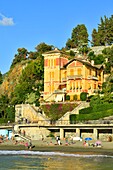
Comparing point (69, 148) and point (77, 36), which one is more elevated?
point (77, 36)

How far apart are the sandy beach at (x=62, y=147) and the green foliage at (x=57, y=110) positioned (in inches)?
382

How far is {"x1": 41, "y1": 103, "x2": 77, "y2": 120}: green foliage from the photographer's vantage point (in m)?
65.6

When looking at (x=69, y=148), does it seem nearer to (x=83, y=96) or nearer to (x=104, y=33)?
(x=83, y=96)

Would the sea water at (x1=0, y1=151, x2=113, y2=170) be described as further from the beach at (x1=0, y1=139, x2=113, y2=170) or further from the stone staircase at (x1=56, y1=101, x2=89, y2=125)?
the stone staircase at (x1=56, y1=101, x2=89, y2=125)

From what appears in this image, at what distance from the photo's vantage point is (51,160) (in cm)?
4047

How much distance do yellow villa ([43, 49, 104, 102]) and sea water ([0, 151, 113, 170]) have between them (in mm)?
25655

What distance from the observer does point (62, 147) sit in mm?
50531

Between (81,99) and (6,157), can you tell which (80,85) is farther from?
(6,157)

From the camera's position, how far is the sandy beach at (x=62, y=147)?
47.1 m

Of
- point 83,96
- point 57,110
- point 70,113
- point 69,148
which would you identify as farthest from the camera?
point 83,96

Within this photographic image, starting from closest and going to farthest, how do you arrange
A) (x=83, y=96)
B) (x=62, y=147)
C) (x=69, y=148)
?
1. (x=69, y=148)
2. (x=62, y=147)
3. (x=83, y=96)

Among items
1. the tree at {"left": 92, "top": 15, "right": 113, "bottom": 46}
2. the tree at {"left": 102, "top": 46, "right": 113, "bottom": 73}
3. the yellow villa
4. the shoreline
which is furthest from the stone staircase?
the tree at {"left": 92, "top": 15, "right": 113, "bottom": 46}

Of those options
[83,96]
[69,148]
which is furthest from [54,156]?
[83,96]

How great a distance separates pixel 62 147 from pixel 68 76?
23536 mm
